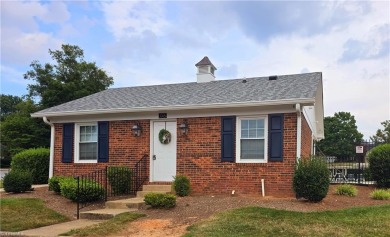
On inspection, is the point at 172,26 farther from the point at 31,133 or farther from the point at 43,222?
the point at 31,133

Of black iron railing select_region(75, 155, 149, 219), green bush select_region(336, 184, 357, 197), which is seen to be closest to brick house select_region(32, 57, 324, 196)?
black iron railing select_region(75, 155, 149, 219)

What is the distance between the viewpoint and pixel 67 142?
14273mm

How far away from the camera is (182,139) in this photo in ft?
41.7

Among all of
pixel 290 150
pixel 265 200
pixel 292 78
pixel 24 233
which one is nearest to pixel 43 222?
pixel 24 233

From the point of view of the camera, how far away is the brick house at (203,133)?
11500 mm

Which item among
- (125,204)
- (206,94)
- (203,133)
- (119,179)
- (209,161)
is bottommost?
(125,204)

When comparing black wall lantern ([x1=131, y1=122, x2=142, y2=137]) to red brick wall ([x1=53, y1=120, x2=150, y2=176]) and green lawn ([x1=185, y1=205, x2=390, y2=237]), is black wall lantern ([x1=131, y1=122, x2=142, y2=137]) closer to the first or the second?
red brick wall ([x1=53, y1=120, x2=150, y2=176])

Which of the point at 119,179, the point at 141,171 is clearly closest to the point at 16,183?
the point at 119,179

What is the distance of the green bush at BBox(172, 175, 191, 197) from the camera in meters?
11.8

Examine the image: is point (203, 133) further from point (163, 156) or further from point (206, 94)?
point (206, 94)

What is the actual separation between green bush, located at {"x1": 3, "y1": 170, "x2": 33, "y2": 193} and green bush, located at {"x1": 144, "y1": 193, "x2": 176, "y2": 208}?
5310 mm

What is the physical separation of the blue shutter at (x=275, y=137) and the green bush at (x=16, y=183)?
7.93m

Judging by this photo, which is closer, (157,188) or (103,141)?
(157,188)

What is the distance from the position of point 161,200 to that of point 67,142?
5808 mm
